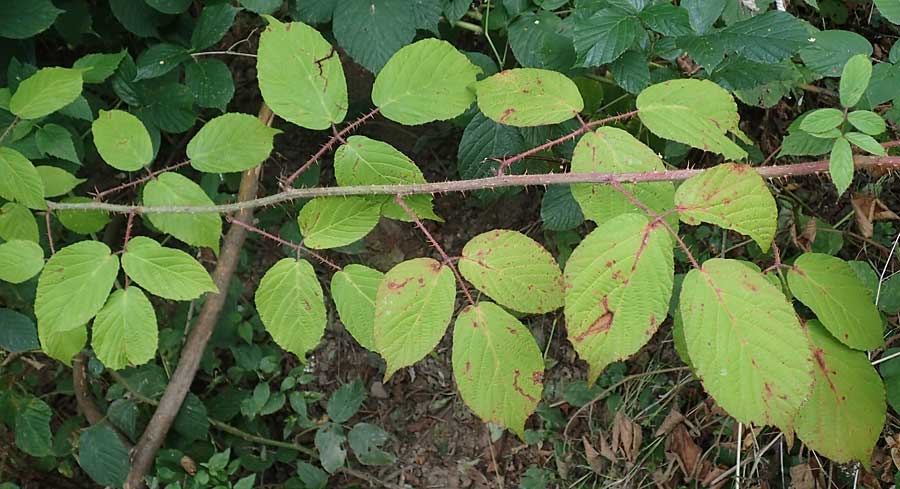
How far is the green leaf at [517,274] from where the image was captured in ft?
3.11

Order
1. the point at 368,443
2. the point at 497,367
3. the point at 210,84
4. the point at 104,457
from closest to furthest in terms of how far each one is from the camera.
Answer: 1. the point at 497,367
2. the point at 210,84
3. the point at 104,457
4. the point at 368,443

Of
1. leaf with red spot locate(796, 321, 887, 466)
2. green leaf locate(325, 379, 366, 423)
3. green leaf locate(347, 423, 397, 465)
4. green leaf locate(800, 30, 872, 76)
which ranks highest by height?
green leaf locate(800, 30, 872, 76)

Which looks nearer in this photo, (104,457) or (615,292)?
(615,292)

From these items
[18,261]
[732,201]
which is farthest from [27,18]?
[732,201]

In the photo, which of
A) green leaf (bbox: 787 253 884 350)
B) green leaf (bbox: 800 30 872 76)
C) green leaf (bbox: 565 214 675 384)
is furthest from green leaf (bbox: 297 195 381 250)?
green leaf (bbox: 800 30 872 76)

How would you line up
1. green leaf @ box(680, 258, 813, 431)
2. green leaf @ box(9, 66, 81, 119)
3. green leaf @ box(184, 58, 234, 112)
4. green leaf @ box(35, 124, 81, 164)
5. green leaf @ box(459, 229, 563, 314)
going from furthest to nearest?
green leaf @ box(184, 58, 234, 112) → green leaf @ box(35, 124, 81, 164) → green leaf @ box(9, 66, 81, 119) → green leaf @ box(459, 229, 563, 314) → green leaf @ box(680, 258, 813, 431)

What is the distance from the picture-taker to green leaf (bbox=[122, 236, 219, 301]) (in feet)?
3.66

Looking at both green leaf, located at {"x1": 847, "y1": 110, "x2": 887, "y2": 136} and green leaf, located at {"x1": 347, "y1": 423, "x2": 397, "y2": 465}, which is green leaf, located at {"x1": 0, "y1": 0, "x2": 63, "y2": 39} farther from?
green leaf, located at {"x1": 847, "y1": 110, "x2": 887, "y2": 136}

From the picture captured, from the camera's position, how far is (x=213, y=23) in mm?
1647

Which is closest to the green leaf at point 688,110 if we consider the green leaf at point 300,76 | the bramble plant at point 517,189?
the bramble plant at point 517,189

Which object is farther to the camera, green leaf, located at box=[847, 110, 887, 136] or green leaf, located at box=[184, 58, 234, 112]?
green leaf, located at box=[184, 58, 234, 112]

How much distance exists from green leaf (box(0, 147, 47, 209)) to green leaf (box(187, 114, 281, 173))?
0.33m

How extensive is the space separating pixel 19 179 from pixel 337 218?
0.64 meters

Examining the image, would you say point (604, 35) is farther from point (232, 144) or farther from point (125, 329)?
point (125, 329)
